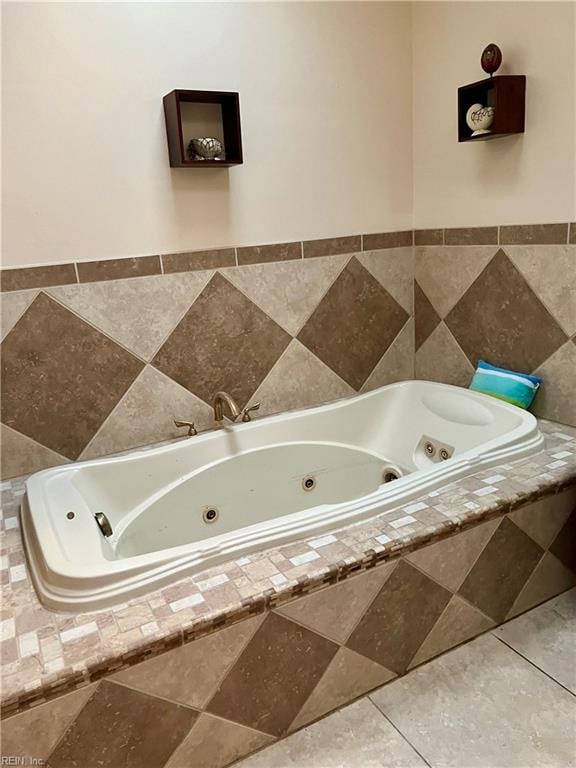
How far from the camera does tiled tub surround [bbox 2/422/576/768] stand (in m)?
1.19

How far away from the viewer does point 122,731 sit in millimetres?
1244

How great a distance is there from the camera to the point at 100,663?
1.17 meters

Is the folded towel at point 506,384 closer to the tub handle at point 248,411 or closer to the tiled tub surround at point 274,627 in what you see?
the tiled tub surround at point 274,627

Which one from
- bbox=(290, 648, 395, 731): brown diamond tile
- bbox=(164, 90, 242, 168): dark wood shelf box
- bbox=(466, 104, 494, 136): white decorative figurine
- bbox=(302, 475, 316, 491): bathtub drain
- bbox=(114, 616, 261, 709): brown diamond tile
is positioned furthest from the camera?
bbox=(302, 475, 316, 491): bathtub drain

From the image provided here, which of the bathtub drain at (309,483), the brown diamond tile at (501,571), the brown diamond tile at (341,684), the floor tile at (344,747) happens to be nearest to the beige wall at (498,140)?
the brown diamond tile at (501,571)

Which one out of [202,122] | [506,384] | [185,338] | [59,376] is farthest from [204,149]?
[506,384]

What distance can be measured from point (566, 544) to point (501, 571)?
30 centimetres

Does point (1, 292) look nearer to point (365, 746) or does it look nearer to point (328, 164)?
point (328, 164)

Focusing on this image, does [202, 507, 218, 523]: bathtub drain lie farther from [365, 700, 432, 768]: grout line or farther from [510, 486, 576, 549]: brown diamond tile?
[510, 486, 576, 549]: brown diamond tile

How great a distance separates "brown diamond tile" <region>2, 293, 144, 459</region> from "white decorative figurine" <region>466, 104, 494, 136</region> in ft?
5.09

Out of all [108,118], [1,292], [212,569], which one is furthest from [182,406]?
[108,118]

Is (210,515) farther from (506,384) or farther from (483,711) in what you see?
(506,384)

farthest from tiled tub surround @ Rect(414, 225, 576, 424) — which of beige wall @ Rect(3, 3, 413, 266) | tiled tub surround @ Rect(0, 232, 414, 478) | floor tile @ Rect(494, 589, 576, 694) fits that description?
floor tile @ Rect(494, 589, 576, 694)

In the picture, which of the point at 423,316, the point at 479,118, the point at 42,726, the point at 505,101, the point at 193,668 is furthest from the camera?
the point at 423,316
